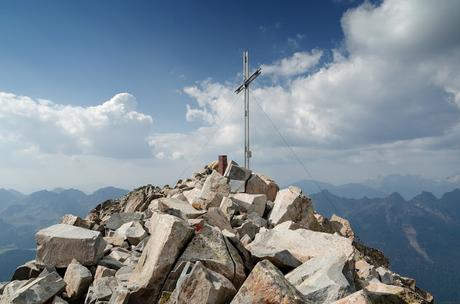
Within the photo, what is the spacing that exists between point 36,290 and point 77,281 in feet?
4.62

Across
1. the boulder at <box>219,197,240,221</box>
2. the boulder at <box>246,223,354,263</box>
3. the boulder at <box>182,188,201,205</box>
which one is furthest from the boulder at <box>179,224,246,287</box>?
the boulder at <box>182,188,201,205</box>

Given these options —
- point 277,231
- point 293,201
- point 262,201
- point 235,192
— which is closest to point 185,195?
point 235,192

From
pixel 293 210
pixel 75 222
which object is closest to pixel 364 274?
pixel 293 210

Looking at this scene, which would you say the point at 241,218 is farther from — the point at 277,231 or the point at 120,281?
the point at 120,281

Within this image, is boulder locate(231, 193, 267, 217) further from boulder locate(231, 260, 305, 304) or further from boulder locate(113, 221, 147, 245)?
boulder locate(231, 260, 305, 304)

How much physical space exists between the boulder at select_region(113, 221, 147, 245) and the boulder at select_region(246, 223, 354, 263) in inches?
232

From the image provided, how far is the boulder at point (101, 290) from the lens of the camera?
12497mm

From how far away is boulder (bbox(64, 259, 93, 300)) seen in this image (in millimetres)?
13719

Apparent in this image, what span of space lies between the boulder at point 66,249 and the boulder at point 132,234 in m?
2.35

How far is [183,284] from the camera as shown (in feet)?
35.4

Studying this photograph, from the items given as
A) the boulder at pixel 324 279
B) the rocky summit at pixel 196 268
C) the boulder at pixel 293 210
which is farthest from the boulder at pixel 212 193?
the boulder at pixel 324 279

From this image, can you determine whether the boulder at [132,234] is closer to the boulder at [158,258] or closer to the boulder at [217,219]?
the boulder at [217,219]

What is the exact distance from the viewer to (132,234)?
18625 millimetres

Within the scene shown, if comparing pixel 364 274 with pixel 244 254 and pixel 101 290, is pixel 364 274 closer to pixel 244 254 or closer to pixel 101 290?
pixel 244 254
